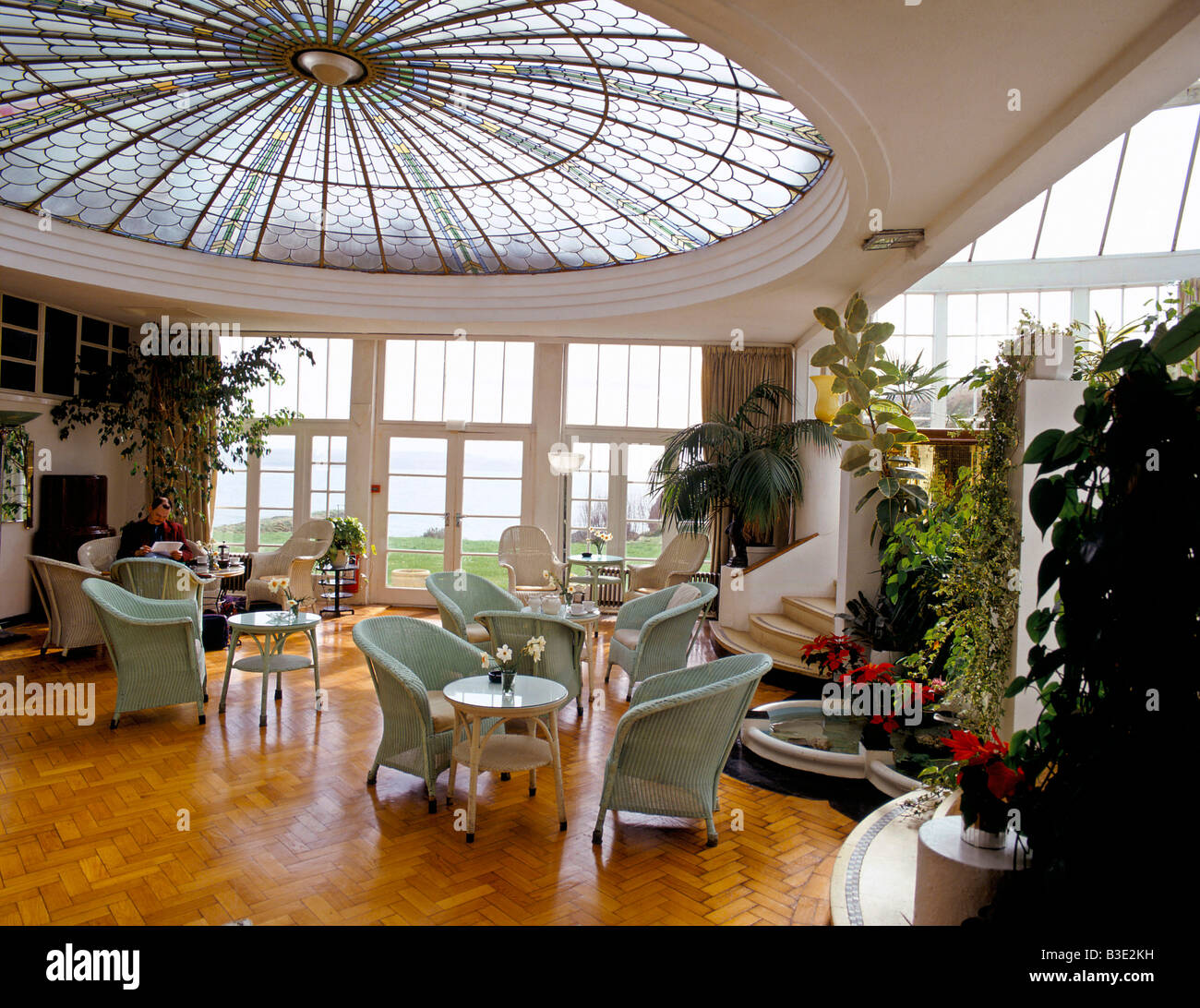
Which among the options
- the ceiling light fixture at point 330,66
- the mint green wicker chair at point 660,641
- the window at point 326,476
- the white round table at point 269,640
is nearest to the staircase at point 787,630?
the mint green wicker chair at point 660,641

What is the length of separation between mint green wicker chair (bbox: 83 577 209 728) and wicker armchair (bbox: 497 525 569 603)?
13.1 ft

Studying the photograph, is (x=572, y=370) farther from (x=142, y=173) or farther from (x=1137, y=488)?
(x=1137, y=488)

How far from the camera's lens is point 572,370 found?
408 inches

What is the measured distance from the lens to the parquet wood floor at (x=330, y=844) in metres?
3.14

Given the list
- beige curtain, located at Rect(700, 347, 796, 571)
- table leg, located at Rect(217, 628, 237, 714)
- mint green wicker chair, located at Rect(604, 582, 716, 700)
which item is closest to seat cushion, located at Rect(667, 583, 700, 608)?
mint green wicker chair, located at Rect(604, 582, 716, 700)

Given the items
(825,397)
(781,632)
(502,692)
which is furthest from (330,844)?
(825,397)

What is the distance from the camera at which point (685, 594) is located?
5.93 metres

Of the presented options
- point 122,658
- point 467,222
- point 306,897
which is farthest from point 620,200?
point 306,897

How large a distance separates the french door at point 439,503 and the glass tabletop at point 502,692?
6013 millimetres

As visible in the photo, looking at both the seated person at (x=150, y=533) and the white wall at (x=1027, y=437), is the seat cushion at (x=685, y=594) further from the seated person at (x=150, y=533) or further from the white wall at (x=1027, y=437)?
the seated person at (x=150, y=533)

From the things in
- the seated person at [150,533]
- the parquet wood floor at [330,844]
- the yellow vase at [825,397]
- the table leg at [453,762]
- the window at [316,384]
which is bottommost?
the parquet wood floor at [330,844]

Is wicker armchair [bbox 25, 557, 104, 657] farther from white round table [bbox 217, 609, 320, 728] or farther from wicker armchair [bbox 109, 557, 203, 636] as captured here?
white round table [bbox 217, 609, 320, 728]

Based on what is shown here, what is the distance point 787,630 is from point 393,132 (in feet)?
16.7

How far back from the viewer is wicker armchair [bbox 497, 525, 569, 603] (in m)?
9.10
